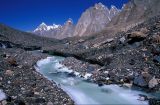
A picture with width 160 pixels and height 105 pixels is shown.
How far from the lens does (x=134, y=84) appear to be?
22672 millimetres

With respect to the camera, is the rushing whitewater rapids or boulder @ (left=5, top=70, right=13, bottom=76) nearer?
the rushing whitewater rapids

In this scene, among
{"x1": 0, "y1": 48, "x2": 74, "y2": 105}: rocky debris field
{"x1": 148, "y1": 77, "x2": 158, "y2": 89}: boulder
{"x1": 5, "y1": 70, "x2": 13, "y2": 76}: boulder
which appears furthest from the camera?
{"x1": 5, "y1": 70, "x2": 13, "y2": 76}: boulder

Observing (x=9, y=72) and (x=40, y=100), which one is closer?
(x=40, y=100)

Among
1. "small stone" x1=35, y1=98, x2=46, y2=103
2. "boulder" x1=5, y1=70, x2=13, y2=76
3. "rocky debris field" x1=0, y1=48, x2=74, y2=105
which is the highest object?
"boulder" x1=5, y1=70, x2=13, y2=76

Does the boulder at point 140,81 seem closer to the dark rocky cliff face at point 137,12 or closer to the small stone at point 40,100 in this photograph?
the small stone at point 40,100

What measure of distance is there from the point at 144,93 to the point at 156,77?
277 cm

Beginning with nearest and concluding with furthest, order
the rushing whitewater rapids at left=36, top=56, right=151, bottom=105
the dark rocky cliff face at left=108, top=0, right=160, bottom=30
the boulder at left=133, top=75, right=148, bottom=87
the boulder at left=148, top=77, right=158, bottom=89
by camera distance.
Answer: the rushing whitewater rapids at left=36, top=56, right=151, bottom=105 < the boulder at left=148, top=77, right=158, bottom=89 < the boulder at left=133, top=75, right=148, bottom=87 < the dark rocky cliff face at left=108, top=0, right=160, bottom=30

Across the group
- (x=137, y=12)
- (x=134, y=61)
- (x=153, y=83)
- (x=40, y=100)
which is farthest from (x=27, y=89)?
(x=137, y=12)

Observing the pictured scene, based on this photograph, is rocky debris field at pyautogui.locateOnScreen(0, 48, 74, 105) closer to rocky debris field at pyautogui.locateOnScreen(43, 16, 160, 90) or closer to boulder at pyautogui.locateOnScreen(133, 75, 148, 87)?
rocky debris field at pyautogui.locateOnScreen(43, 16, 160, 90)

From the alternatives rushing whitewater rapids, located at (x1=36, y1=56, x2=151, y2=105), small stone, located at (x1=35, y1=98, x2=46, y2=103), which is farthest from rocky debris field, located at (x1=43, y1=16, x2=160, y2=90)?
small stone, located at (x1=35, y1=98, x2=46, y2=103)

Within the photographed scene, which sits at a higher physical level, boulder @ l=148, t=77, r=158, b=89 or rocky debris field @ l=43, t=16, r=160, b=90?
rocky debris field @ l=43, t=16, r=160, b=90

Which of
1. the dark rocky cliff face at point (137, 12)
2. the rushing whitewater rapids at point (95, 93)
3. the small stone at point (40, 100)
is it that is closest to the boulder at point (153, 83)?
the rushing whitewater rapids at point (95, 93)

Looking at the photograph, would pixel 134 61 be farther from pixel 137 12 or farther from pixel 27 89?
pixel 137 12

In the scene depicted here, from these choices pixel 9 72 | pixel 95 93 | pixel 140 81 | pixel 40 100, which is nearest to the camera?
pixel 40 100
